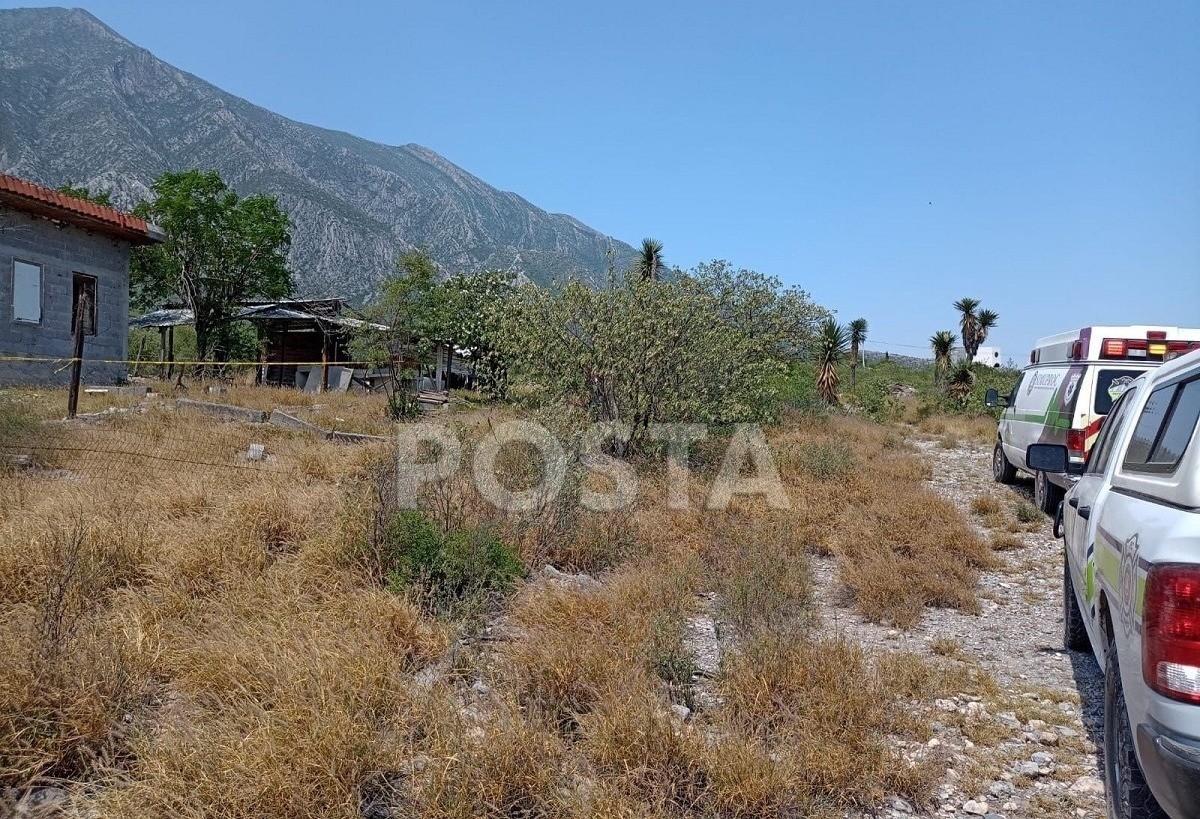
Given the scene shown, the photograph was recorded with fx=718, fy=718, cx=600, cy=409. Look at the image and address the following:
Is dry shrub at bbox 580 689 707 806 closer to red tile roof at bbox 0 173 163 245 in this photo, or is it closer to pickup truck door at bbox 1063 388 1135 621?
pickup truck door at bbox 1063 388 1135 621

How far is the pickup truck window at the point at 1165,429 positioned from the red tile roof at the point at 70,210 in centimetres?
1830

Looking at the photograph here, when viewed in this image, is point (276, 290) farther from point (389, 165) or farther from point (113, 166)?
point (389, 165)

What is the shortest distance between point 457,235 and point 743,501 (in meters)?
127

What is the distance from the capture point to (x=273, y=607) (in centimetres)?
423

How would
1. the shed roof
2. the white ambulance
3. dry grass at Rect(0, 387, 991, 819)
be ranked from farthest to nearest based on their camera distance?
the shed roof < the white ambulance < dry grass at Rect(0, 387, 991, 819)

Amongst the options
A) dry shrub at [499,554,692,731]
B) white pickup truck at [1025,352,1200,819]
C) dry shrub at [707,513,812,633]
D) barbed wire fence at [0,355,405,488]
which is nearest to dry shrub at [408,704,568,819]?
dry shrub at [499,554,692,731]

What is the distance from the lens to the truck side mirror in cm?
433

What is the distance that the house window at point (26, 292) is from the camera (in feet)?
50.0

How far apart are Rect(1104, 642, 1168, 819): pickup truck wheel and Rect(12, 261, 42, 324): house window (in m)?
19.3

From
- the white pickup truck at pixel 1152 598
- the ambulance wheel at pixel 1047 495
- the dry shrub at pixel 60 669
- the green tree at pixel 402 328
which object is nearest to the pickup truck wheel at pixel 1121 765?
the white pickup truck at pixel 1152 598

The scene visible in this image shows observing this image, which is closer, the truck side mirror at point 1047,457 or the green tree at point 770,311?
the truck side mirror at point 1047,457

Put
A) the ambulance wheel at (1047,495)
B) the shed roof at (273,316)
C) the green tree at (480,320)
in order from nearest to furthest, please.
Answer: the ambulance wheel at (1047,495) → the green tree at (480,320) → the shed roof at (273,316)

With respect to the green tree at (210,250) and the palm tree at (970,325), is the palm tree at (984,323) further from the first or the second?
the green tree at (210,250)

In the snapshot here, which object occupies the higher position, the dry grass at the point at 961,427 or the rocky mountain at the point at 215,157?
the rocky mountain at the point at 215,157
